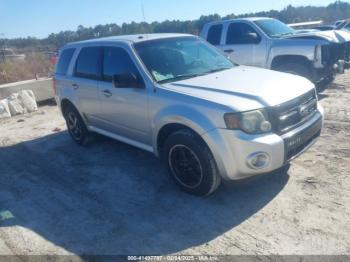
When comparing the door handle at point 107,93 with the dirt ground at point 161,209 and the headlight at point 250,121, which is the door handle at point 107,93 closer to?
the dirt ground at point 161,209

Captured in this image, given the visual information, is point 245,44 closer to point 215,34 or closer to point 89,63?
point 215,34

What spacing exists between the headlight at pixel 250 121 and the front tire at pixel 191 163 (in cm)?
45

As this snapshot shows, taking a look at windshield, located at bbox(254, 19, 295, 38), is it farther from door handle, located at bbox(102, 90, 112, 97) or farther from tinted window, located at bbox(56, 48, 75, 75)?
door handle, located at bbox(102, 90, 112, 97)

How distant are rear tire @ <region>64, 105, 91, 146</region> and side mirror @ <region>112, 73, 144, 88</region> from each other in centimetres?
206

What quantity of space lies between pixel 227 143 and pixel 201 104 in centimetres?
52

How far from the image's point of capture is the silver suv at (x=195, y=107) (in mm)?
3769

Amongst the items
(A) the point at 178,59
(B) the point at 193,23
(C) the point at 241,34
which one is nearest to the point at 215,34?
(C) the point at 241,34

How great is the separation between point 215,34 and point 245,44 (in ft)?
3.22

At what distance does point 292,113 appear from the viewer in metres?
4.03

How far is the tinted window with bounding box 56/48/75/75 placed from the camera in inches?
255

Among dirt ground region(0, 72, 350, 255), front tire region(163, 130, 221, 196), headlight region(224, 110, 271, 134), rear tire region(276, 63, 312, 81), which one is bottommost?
dirt ground region(0, 72, 350, 255)

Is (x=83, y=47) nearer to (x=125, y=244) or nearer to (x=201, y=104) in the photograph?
(x=201, y=104)

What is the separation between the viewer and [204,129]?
3885 mm

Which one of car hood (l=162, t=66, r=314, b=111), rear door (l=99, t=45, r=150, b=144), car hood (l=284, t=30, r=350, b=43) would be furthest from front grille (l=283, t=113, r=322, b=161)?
car hood (l=284, t=30, r=350, b=43)
